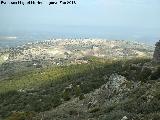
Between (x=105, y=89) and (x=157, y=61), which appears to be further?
(x=157, y=61)

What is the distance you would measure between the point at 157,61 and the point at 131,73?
9.38 m

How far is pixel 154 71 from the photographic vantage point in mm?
52281

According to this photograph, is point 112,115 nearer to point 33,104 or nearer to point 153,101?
point 153,101

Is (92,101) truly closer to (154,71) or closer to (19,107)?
(154,71)

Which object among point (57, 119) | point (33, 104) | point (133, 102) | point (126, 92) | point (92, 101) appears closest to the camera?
point (133, 102)

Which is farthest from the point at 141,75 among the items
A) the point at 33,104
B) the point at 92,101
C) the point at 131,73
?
the point at 33,104

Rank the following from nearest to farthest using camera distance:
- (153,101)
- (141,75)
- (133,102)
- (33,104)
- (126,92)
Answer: (153,101)
(133,102)
(126,92)
(141,75)
(33,104)

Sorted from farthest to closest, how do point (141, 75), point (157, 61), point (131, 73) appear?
point (157, 61)
point (131, 73)
point (141, 75)

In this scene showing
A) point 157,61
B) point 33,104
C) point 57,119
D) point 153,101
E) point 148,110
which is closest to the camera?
point 148,110

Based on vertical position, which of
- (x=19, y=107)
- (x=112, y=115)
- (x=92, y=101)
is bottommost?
(x=19, y=107)

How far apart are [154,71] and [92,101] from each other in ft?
37.0

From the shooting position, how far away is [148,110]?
2744 centimetres

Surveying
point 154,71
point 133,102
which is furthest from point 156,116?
point 154,71

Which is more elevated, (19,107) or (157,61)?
(157,61)
